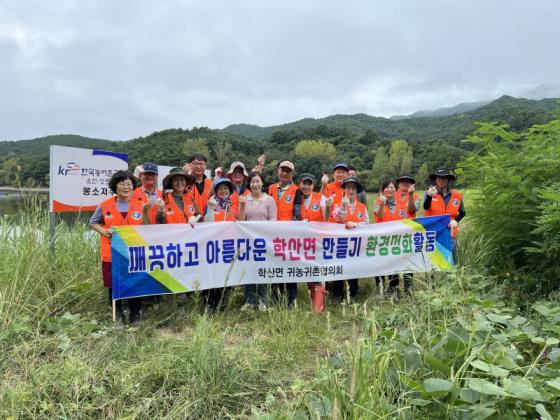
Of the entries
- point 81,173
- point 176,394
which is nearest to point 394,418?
point 176,394

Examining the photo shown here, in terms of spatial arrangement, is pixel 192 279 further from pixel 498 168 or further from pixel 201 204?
pixel 498 168

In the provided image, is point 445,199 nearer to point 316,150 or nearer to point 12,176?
point 12,176

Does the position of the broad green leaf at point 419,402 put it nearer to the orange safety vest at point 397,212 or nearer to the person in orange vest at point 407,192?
the orange safety vest at point 397,212

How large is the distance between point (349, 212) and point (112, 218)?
3016mm

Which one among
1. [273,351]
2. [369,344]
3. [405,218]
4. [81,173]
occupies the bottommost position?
[273,351]

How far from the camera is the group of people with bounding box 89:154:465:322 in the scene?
4393 mm

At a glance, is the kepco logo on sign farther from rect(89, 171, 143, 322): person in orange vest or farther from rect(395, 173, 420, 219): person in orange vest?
rect(395, 173, 420, 219): person in orange vest

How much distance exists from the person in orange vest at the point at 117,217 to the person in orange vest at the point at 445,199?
410 cm

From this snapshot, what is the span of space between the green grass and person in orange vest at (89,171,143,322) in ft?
0.86

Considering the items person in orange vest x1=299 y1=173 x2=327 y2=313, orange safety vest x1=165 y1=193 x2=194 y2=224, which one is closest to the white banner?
orange safety vest x1=165 y1=193 x2=194 y2=224

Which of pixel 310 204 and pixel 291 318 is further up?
pixel 310 204

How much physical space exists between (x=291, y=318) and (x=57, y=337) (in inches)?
85.9

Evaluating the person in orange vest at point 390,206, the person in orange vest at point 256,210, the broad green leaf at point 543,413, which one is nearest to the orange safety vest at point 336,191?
the person in orange vest at point 390,206

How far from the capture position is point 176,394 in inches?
101
